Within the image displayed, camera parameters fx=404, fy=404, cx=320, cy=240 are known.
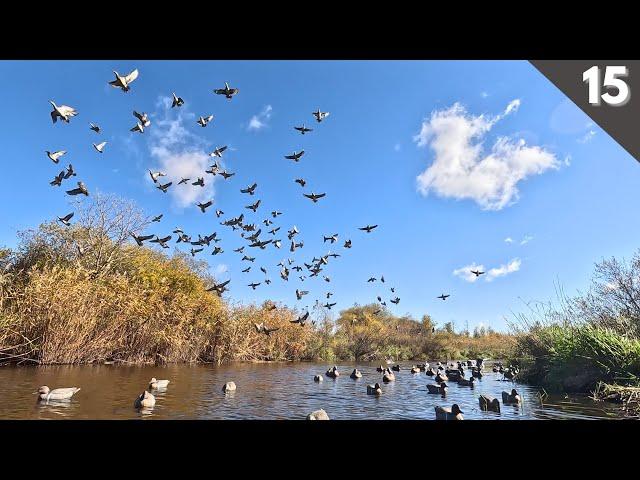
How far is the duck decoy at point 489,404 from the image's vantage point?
9.29 m

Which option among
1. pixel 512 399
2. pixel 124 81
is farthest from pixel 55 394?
pixel 512 399

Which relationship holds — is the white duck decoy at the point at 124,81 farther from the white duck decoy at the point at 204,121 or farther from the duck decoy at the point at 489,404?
the duck decoy at the point at 489,404

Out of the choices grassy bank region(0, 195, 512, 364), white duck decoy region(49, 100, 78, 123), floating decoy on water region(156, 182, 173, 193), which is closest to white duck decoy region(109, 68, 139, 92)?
white duck decoy region(49, 100, 78, 123)

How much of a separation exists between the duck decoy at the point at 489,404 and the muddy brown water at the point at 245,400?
21 cm

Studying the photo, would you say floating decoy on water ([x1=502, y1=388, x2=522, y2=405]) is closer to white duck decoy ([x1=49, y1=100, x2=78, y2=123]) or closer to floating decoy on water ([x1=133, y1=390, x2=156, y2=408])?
floating decoy on water ([x1=133, y1=390, x2=156, y2=408])

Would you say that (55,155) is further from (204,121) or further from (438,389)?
(438,389)

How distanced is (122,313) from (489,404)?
48.0ft

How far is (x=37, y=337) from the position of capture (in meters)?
14.6

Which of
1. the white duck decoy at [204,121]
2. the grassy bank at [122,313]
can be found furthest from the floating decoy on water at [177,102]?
the grassy bank at [122,313]

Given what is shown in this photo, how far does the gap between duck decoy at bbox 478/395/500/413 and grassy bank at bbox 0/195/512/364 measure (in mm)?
11891
